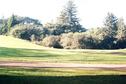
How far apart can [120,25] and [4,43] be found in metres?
26.8

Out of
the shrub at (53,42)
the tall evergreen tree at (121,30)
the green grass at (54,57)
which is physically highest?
the tall evergreen tree at (121,30)

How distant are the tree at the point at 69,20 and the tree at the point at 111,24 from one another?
28.6 ft

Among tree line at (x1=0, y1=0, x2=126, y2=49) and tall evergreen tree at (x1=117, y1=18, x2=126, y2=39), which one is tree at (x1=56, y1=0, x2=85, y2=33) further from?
tall evergreen tree at (x1=117, y1=18, x2=126, y2=39)

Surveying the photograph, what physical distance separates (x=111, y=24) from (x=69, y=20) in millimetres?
18695

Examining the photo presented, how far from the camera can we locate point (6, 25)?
8469 cm

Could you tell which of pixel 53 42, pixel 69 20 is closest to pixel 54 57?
pixel 53 42

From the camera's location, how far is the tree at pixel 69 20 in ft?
267

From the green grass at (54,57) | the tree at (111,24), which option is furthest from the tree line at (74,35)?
the green grass at (54,57)

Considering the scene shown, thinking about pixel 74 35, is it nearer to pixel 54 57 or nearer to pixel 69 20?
pixel 54 57

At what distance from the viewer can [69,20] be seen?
92.1 metres

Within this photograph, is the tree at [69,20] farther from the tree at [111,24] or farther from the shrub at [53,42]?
the shrub at [53,42]

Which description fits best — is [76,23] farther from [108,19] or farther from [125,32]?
[125,32]

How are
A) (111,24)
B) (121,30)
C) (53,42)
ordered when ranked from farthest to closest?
(111,24)
(121,30)
(53,42)

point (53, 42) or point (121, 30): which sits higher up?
point (121, 30)
